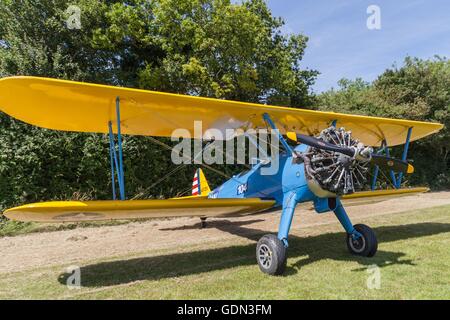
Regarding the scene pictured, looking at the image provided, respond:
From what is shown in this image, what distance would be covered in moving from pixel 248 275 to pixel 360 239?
2.23 m

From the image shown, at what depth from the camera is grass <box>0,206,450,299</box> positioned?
411 centimetres

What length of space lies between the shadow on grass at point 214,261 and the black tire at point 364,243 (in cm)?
13

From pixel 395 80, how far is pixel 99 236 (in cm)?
1859

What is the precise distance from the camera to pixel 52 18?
481 inches

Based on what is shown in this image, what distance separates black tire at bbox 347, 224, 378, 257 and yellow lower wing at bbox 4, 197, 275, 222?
1609 millimetres

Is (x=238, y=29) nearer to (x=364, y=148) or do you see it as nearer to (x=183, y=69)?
(x=183, y=69)

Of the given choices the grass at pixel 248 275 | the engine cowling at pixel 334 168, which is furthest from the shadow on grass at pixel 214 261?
the engine cowling at pixel 334 168

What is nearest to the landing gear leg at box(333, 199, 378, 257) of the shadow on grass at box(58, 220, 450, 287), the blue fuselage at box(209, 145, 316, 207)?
the shadow on grass at box(58, 220, 450, 287)

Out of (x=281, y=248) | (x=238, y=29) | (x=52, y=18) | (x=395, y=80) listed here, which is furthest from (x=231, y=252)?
(x=395, y=80)

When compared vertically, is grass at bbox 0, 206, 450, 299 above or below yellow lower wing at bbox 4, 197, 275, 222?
below

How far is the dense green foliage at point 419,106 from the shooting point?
724 inches

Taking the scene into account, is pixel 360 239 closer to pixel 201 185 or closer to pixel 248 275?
pixel 248 275

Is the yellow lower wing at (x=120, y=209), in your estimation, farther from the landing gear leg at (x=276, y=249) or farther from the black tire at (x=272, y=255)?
the black tire at (x=272, y=255)

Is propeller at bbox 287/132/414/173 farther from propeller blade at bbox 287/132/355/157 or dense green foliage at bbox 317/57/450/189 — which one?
dense green foliage at bbox 317/57/450/189
